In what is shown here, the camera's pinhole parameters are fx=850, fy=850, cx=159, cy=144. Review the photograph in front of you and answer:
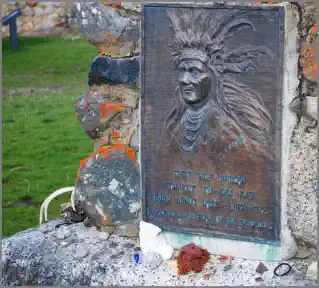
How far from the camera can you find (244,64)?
5.30 m

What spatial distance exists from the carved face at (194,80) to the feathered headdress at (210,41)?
0.04 meters

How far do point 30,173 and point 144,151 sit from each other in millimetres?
2852

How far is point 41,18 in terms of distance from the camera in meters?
14.7

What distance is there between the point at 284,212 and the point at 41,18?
10.1 meters

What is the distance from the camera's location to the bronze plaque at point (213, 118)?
17.3 feet

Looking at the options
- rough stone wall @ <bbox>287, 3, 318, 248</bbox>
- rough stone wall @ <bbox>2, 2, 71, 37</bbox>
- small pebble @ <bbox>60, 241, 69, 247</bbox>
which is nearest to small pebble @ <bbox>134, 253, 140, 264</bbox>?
small pebble @ <bbox>60, 241, 69, 247</bbox>

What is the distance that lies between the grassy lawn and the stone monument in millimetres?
1794

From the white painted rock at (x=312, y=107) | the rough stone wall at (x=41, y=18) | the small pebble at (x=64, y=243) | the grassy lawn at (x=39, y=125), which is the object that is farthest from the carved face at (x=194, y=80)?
the rough stone wall at (x=41, y=18)

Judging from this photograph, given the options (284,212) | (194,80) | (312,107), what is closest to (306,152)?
(312,107)

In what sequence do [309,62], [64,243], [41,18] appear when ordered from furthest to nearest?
[41,18] < [64,243] < [309,62]

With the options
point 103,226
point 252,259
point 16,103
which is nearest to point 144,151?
point 103,226

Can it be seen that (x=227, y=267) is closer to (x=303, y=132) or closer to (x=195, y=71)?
(x=303, y=132)

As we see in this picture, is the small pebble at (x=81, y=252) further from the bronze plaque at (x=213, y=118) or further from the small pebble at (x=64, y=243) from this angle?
the bronze plaque at (x=213, y=118)

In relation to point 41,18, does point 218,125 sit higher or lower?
lower
